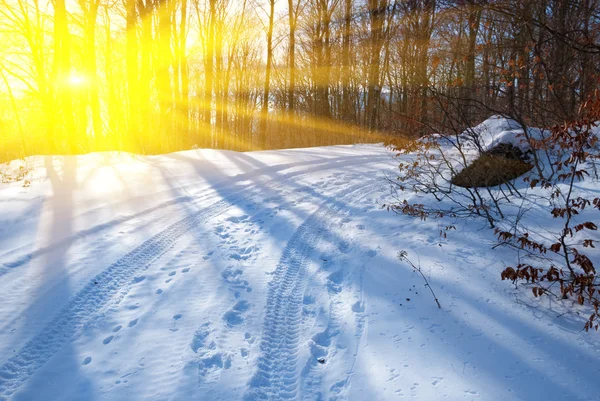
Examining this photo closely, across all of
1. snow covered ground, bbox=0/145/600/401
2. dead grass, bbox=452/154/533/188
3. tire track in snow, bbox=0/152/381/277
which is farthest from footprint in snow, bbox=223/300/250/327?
dead grass, bbox=452/154/533/188

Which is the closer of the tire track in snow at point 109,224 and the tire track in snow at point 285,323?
the tire track in snow at point 285,323

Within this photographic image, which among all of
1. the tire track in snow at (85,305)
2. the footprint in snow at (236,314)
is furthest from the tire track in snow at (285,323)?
the tire track in snow at (85,305)

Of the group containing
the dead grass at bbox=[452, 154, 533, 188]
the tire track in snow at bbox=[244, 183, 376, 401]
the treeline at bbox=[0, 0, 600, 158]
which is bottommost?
the tire track in snow at bbox=[244, 183, 376, 401]

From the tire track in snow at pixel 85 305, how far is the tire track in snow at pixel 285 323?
1.53 metres

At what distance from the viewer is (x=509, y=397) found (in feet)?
7.29

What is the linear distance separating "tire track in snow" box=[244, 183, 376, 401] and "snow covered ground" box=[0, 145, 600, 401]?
0.01 m

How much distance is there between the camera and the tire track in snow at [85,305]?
2424mm

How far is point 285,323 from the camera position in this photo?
121 inches

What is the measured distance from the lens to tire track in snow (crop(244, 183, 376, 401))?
2.42 meters

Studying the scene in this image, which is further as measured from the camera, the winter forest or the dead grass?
the dead grass

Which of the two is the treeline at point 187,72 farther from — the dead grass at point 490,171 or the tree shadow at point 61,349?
the tree shadow at point 61,349

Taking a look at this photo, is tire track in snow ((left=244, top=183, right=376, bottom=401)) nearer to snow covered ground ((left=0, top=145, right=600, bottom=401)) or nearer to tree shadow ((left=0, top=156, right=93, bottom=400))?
snow covered ground ((left=0, top=145, right=600, bottom=401))

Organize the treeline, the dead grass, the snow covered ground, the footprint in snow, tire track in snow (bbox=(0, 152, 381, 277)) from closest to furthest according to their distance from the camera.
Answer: the snow covered ground < the footprint in snow < tire track in snow (bbox=(0, 152, 381, 277)) < the dead grass < the treeline

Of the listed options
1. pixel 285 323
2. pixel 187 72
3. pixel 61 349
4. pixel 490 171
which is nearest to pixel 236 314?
pixel 285 323
